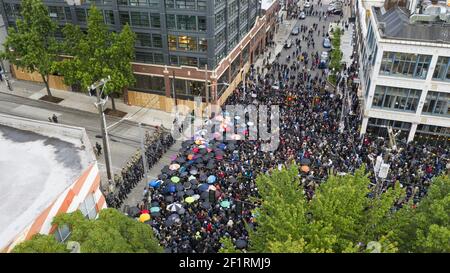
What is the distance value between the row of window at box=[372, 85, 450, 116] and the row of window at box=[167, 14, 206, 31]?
19959 millimetres

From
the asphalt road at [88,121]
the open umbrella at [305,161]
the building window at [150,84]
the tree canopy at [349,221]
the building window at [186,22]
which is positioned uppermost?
the building window at [186,22]

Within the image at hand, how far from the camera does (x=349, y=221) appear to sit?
55.5ft

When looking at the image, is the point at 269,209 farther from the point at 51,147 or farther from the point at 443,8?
the point at 443,8

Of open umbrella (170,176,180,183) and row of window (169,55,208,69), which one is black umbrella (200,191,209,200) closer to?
open umbrella (170,176,180,183)

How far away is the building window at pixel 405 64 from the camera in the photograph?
35200 millimetres

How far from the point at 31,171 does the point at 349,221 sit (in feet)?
55.3

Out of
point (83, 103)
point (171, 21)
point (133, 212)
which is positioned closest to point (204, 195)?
point (133, 212)

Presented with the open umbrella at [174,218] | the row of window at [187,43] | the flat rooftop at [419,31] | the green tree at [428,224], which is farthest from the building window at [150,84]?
the green tree at [428,224]

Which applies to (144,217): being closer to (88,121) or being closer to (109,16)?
(88,121)

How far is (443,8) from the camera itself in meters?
36.7

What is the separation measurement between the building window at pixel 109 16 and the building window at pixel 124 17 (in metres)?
1.09

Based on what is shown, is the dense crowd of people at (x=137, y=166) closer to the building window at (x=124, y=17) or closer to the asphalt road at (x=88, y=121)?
the asphalt road at (x=88, y=121)
